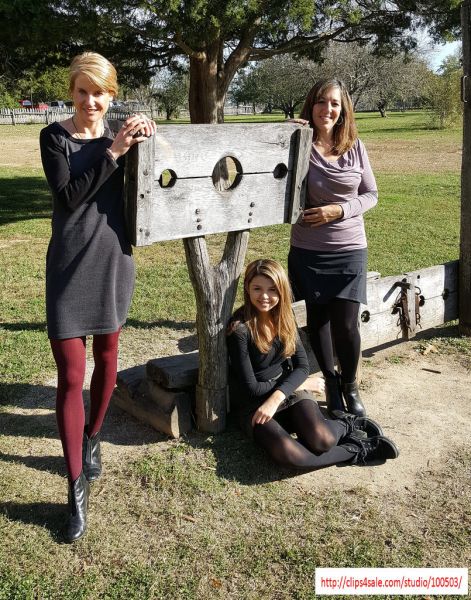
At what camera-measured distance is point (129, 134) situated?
264 centimetres

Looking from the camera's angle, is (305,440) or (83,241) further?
(305,440)

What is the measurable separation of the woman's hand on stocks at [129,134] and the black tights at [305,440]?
1.45m

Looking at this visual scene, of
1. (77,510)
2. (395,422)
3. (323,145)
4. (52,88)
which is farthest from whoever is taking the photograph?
(52,88)

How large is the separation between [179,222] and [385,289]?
1.90 meters

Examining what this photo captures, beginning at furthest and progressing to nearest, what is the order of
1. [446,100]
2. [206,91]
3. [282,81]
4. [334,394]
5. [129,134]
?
[282,81], [446,100], [206,91], [334,394], [129,134]

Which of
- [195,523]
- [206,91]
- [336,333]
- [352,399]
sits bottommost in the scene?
[195,523]

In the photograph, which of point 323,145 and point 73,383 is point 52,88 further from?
point 73,383

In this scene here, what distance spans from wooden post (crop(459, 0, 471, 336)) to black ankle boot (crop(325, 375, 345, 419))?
1856mm

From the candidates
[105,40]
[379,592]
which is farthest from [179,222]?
[105,40]

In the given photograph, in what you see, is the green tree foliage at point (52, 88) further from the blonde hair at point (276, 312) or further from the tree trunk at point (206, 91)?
the blonde hair at point (276, 312)

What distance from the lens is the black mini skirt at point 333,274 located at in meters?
3.48

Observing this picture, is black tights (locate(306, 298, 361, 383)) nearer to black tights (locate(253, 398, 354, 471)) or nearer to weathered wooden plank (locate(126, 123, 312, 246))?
black tights (locate(253, 398, 354, 471))

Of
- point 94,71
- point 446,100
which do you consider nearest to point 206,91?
point 94,71

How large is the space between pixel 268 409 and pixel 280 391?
117mm
